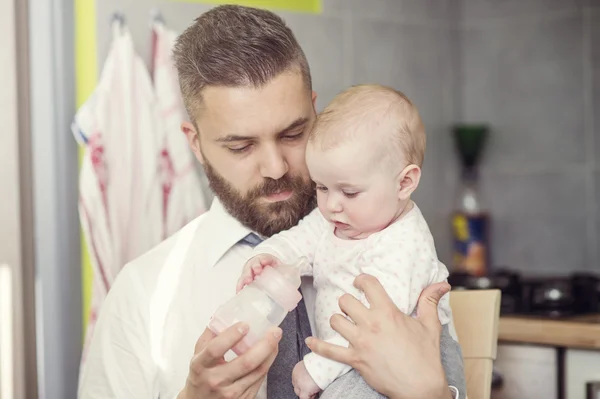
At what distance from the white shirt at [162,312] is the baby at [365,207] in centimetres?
20

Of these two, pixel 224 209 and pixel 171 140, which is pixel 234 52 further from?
pixel 171 140

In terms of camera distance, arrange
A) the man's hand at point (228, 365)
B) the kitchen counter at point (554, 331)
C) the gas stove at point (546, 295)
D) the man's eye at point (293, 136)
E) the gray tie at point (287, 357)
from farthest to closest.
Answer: the gas stove at point (546, 295) < the kitchen counter at point (554, 331) < the man's eye at point (293, 136) < the gray tie at point (287, 357) < the man's hand at point (228, 365)

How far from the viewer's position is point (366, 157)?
4.08 feet

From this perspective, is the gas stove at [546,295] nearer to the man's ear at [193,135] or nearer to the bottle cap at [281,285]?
the man's ear at [193,135]

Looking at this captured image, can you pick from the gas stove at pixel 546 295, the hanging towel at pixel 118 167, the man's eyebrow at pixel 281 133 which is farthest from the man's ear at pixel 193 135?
the gas stove at pixel 546 295

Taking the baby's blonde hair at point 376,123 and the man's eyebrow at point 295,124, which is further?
the man's eyebrow at point 295,124

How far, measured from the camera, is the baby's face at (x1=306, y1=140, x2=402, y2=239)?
1242 mm

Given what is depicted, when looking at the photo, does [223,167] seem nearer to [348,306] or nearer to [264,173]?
[264,173]

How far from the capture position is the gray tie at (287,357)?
4.43ft

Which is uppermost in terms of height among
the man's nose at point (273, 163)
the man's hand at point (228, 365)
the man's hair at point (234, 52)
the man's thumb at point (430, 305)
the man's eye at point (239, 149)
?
the man's hair at point (234, 52)

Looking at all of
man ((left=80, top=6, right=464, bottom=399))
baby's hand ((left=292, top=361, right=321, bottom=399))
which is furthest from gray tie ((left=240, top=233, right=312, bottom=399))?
baby's hand ((left=292, top=361, right=321, bottom=399))

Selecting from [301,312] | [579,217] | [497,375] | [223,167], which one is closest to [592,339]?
[497,375]

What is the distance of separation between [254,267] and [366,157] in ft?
0.82

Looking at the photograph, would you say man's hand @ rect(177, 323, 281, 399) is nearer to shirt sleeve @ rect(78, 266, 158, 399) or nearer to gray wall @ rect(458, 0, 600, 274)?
shirt sleeve @ rect(78, 266, 158, 399)
